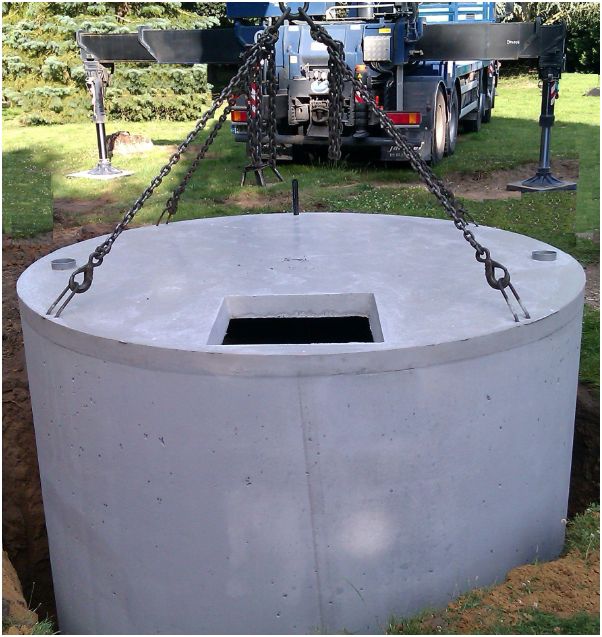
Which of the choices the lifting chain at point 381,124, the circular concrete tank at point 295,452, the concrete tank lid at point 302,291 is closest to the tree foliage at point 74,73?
the concrete tank lid at point 302,291

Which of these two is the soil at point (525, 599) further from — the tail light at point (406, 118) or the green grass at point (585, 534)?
the tail light at point (406, 118)

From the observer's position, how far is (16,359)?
6.11 metres

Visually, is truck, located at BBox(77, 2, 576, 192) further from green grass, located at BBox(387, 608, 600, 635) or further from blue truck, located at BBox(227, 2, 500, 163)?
green grass, located at BBox(387, 608, 600, 635)

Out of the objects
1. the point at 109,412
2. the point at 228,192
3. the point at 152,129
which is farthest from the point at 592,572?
the point at 152,129

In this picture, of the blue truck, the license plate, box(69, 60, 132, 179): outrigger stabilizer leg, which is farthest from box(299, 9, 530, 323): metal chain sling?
box(69, 60, 132, 179): outrigger stabilizer leg

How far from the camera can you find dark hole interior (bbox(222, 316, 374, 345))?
471 centimetres

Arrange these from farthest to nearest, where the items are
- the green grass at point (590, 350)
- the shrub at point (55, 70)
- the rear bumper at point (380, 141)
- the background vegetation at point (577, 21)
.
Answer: the background vegetation at point (577, 21)
the shrub at point (55, 70)
the rear bumper at point (380, 141)
the green grass at point (590, 350)

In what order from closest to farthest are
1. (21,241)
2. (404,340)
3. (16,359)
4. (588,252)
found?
(404,340) → (16,359) → (588,252) → (21,241)

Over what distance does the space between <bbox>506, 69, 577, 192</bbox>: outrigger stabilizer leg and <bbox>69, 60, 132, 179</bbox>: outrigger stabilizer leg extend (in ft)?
18.8

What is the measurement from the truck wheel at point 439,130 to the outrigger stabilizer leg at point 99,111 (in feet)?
14.9

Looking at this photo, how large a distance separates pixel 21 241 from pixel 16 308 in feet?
7.21

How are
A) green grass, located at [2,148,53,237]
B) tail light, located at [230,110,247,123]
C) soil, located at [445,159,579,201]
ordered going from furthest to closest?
tail light, located at [230,110,247,123], soil, located at [445,159,579,201], green grass, located at [2,148,53,237]

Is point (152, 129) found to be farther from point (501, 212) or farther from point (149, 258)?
point (149, 258)

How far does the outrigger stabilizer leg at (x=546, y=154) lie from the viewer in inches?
404
